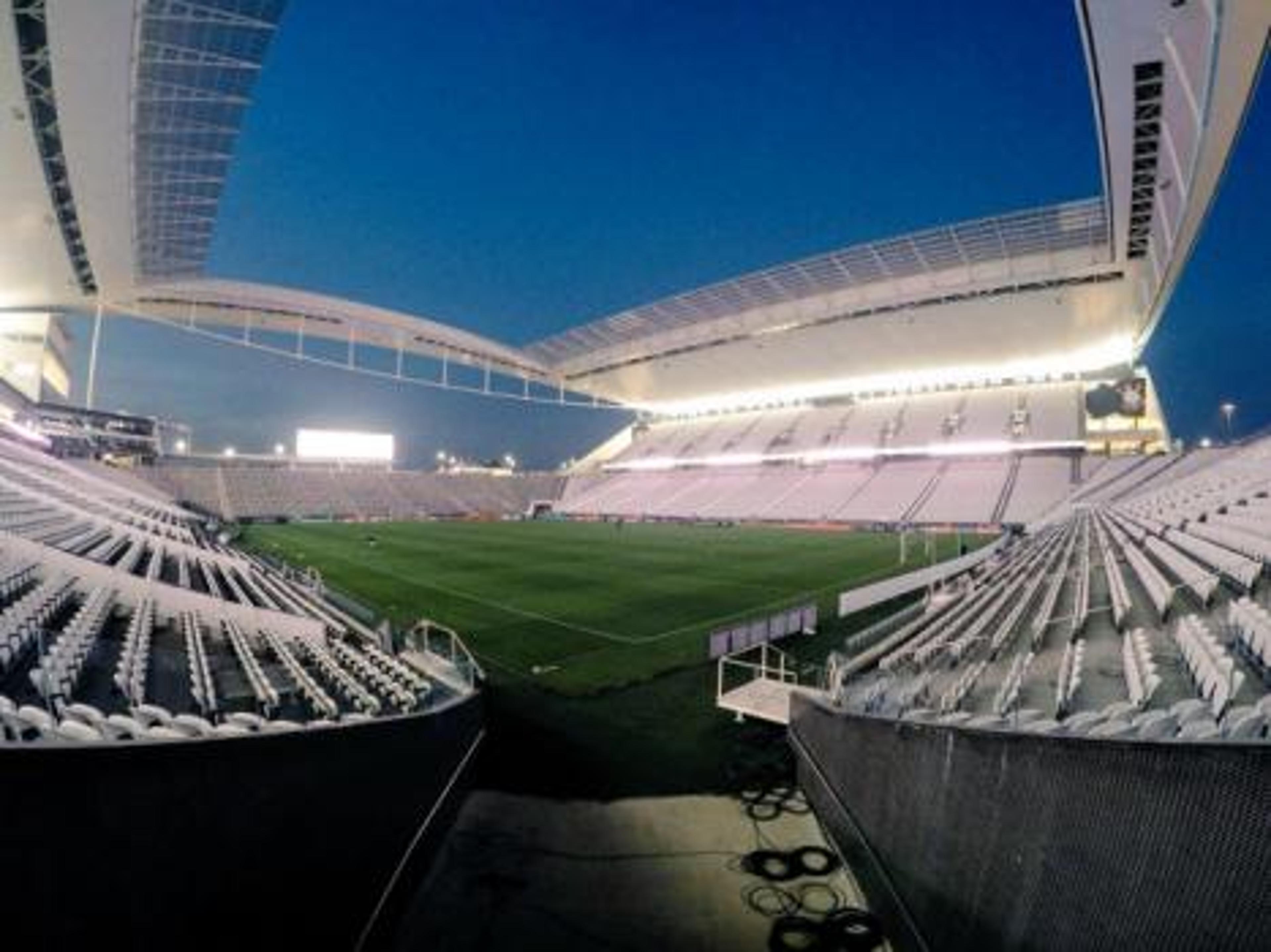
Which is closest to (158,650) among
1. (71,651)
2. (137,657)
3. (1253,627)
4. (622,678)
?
(137,657)

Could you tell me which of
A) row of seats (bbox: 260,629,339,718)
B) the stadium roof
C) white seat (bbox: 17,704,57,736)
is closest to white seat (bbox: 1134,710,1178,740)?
white seat (bbox: 17,704,57,736)

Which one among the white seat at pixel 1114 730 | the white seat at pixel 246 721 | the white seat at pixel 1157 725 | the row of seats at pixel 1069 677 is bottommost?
the white seat at pixel 246 721

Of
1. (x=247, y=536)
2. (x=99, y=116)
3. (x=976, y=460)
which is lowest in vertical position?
(x=247, y=536)

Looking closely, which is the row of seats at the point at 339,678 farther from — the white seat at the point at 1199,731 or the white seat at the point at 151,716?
the white seat at the point at 1199,731

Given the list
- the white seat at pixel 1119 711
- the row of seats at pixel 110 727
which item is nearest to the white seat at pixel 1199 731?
the white seat at pixel 1119 711

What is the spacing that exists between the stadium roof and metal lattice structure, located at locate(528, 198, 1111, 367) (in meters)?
0.16

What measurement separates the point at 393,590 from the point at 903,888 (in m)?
18.7

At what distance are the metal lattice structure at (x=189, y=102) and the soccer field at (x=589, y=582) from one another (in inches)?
580

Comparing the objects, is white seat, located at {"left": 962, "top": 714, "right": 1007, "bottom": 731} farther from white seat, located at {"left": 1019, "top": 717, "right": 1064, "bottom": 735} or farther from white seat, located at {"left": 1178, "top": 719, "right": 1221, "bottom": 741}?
white seat, located at {"left": 1178, "top": 719, "right": 1221, "bottom": 741}

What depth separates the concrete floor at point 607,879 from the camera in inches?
197

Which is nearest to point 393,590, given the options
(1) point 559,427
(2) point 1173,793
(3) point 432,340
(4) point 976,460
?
(2) point 1173,793

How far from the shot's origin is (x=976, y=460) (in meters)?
49.8

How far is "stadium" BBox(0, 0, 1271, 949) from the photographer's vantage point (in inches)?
123

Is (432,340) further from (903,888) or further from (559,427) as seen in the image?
(559,427)
